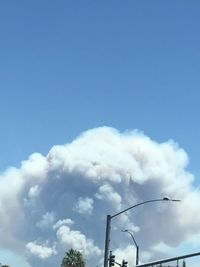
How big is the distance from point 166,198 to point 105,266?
646 cm

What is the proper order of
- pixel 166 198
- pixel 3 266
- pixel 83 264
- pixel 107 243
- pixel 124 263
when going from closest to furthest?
pixel 107 243
pixel 166 198
pixel 124 263
pixel 83 264
pixel 3 266

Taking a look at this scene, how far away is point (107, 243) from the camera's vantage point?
36719mm

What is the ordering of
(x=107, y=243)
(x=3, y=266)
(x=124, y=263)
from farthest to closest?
(x=3, y=266), (x=124, y=263), (x=107, y=243)

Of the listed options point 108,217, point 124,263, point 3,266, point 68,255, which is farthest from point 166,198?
point 3,266

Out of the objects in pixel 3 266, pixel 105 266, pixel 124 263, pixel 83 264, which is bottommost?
pixel 105 266

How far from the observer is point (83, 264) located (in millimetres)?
123812

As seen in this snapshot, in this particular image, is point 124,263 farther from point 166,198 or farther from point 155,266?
point 166,198

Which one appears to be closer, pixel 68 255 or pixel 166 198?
pixel 166 198

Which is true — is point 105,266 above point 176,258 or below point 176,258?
below

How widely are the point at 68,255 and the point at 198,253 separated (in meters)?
79.9

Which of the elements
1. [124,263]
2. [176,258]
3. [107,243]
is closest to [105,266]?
[107,243]

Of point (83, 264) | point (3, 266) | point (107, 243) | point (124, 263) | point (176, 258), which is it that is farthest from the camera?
point (3, 266)

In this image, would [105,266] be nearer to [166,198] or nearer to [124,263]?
[166,198]

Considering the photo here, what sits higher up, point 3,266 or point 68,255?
point 3,266
